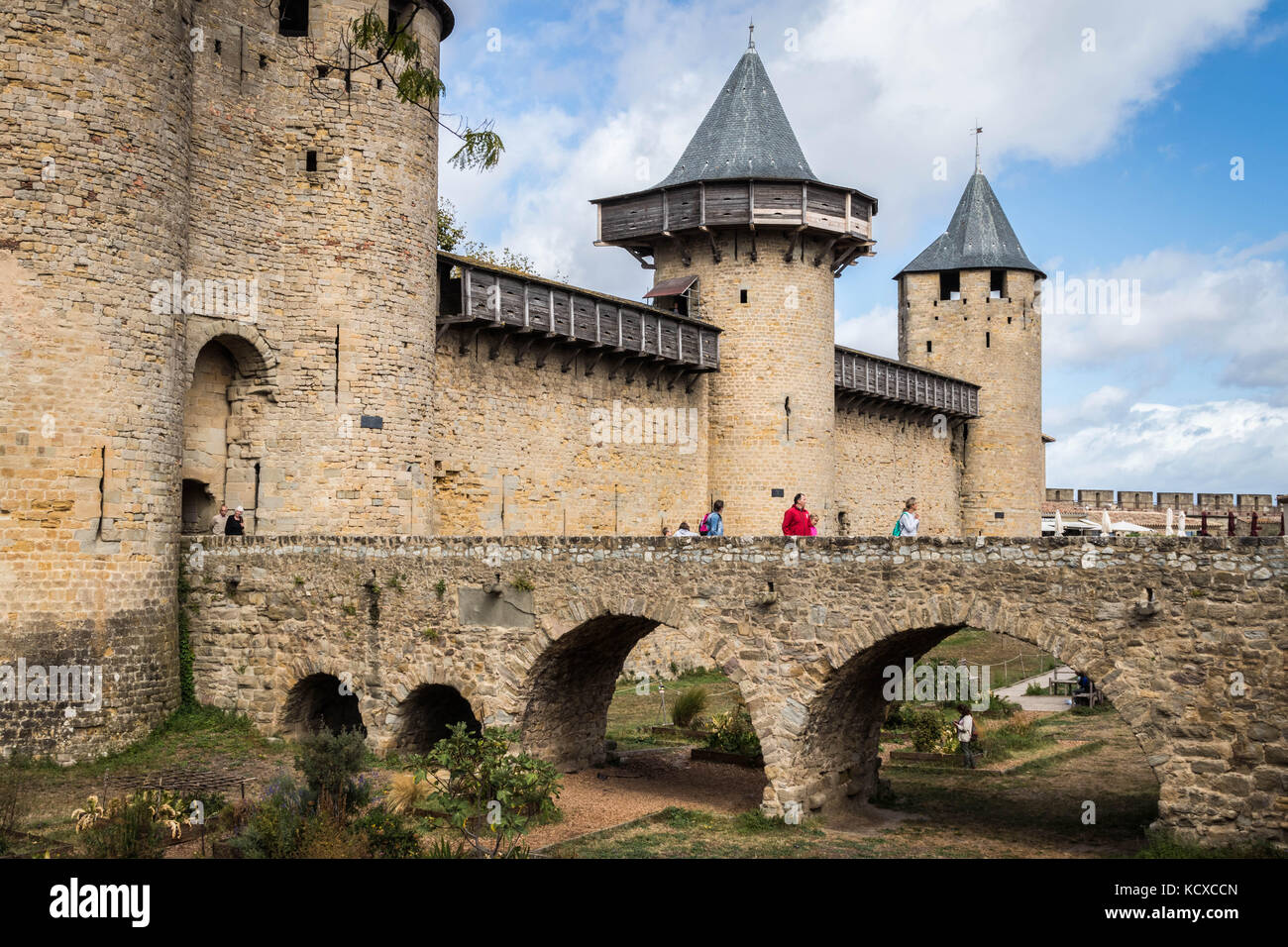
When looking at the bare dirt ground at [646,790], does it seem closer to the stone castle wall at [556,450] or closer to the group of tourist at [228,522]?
the group of tourist at [228,522]

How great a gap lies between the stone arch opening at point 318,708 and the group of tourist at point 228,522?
9.73ft

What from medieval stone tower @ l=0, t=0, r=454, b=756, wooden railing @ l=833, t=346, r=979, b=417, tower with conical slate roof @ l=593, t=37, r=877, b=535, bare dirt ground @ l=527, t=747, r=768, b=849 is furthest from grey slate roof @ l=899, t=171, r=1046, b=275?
bare dirt ground @ l=527, t=747, r=768, b=849

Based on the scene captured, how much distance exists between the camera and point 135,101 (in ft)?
55.9

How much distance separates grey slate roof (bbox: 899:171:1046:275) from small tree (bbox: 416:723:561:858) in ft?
101

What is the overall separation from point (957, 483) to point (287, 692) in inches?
1149

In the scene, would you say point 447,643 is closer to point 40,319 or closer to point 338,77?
point 40,319

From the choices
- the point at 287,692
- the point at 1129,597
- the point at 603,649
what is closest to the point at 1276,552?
the point at 1129,597

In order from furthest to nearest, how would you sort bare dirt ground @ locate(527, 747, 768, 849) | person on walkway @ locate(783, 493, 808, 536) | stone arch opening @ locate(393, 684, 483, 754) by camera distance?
stone arch opening @ locate(393, 684, 483, 754), person on walkway @ locate(783, 493, 808, 536), bare dirt ground @ locate(527, 747, 768, 849)

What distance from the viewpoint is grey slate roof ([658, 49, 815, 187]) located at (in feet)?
97.5

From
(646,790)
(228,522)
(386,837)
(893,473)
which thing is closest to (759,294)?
(893,473)

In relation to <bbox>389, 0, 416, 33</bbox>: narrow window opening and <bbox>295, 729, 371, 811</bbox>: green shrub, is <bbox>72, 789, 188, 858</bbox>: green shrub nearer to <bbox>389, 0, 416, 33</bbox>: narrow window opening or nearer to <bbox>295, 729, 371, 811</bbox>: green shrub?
<bbox>295, 729, 371, 811</bbox>: green shrub

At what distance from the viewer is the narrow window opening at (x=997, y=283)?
40.9 metres

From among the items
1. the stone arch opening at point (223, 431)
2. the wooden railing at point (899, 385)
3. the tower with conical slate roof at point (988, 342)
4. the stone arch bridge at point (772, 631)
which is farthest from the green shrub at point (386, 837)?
the tower with conical slate roof at point (988, 342)

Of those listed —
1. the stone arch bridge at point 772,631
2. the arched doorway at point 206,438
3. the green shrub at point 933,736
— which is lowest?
the green shrub at point 933,736
